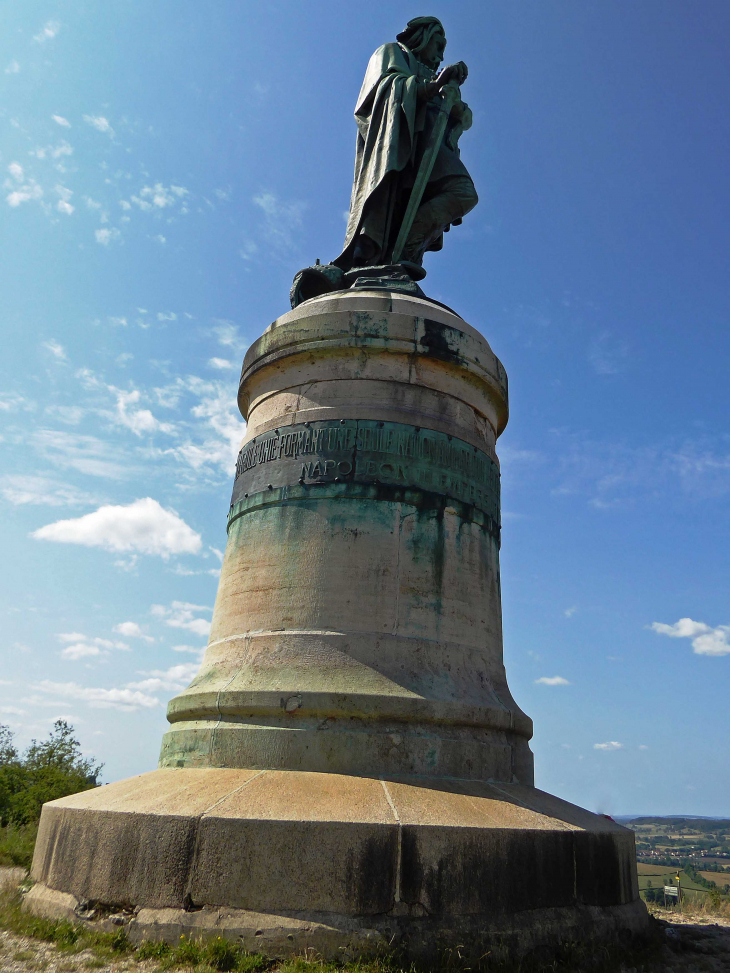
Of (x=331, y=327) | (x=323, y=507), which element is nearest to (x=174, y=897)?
(x=323, y=507)

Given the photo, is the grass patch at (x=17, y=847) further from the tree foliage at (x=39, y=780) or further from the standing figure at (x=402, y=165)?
the standing figure at (x=402, y=165)

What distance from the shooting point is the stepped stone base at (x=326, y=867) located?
157 inches

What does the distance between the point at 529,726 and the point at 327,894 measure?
104 inches

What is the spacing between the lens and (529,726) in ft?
20.0

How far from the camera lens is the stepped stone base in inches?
157

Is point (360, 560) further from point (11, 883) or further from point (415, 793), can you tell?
point (11, 883)

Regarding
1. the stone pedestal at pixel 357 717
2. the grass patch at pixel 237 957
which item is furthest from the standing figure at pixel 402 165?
the grass patch at pixel 237 957

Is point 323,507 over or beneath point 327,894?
over

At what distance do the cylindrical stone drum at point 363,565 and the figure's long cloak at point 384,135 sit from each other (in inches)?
73.5

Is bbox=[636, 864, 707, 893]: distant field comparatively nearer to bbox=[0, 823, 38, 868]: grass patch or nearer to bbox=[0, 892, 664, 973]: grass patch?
bbox=[0, 892, 664, 973]: grass patch

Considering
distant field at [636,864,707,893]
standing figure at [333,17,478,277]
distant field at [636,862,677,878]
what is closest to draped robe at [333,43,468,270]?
standing figure at [333,17,478,277]

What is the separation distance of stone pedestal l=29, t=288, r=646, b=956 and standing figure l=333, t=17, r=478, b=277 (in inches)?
69.0

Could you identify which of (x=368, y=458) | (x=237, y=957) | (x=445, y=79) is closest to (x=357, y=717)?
(x=237, y=957)

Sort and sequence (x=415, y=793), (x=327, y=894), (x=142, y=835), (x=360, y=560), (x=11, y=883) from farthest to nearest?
(x=360, y=560) → (x=11, y=883) → (x=415, y=793) → (x=142, y=835) → (x=327, y=894)
